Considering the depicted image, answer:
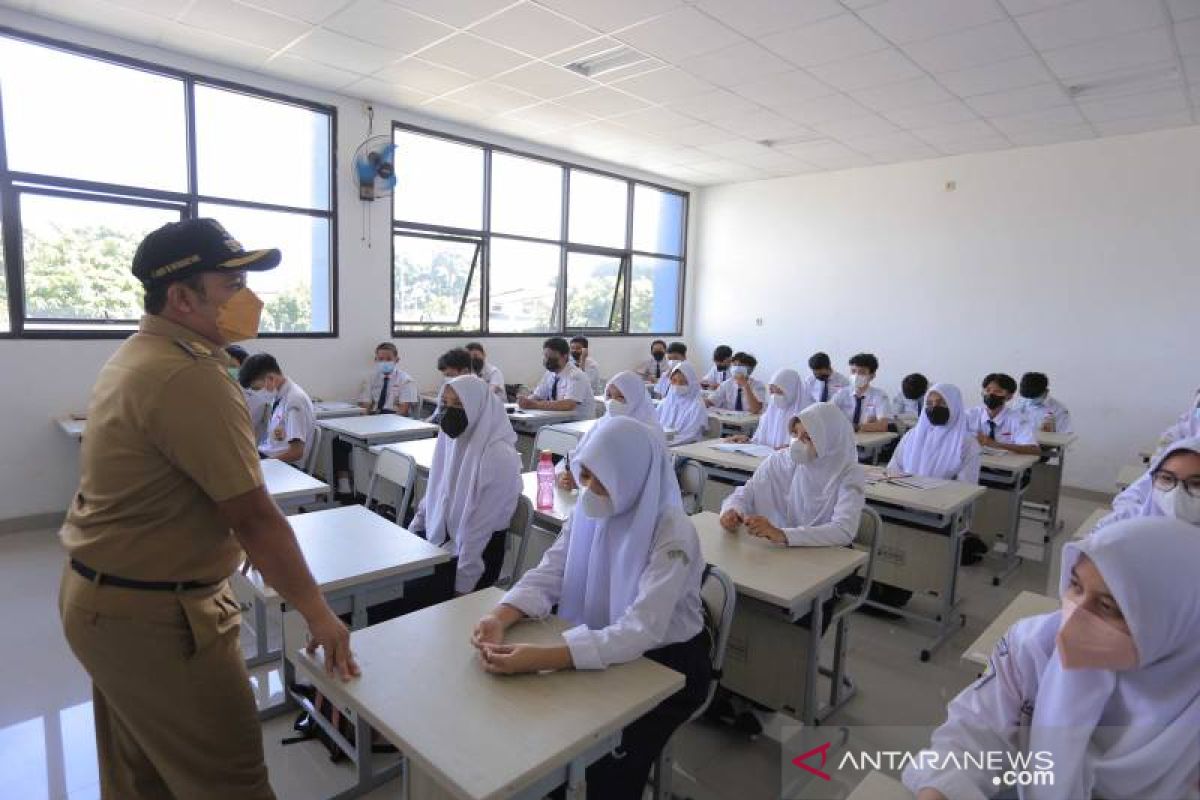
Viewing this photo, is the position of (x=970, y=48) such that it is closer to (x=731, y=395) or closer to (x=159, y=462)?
(x=731, y=395)

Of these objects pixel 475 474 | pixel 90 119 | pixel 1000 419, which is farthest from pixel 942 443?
pixel 90 119

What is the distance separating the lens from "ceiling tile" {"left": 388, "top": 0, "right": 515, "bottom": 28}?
12.3ft

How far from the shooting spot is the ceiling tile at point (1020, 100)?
192 inches

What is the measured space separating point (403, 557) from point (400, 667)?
80 centimetres

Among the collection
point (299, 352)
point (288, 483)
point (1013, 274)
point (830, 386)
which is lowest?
point (288, 483)

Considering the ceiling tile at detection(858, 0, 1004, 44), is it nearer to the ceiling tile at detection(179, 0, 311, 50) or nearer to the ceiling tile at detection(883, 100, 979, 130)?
the ceiling tile at detection(883, 100, 979, 130)

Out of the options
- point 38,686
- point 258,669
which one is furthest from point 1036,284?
point 38,686

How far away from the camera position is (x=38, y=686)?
103 inches

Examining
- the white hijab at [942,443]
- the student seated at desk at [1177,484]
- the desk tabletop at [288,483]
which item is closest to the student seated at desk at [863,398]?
the white hijab at [942,443]

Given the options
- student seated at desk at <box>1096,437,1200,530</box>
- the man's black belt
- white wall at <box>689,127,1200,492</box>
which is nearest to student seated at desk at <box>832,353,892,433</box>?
white wall at <box>689,127,1200,492</box>

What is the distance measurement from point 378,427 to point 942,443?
149 inches

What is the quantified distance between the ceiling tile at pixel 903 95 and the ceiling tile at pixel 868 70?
12 cm

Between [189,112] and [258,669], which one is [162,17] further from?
[258,669]

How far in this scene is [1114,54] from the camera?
4199mm
